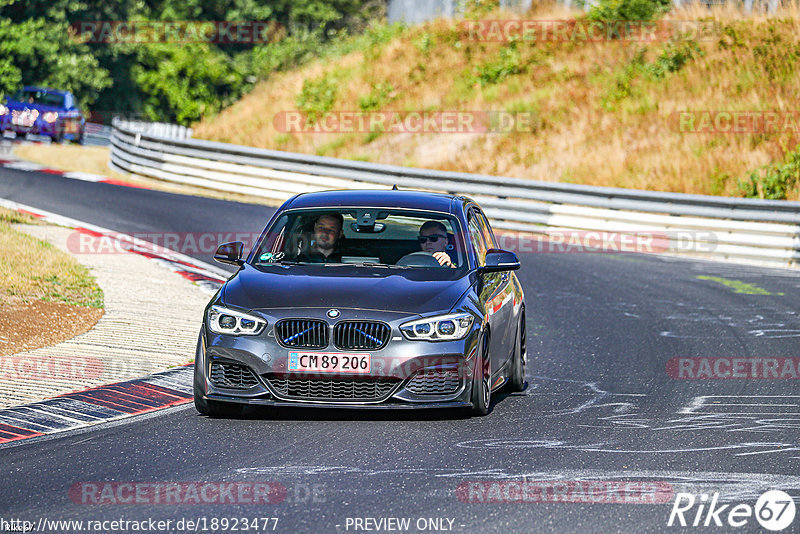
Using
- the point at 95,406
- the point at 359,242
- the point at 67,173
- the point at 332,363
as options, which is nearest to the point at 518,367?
the point at 359,242

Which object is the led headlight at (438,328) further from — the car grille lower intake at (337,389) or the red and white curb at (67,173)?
the red and white curb at (67,173)

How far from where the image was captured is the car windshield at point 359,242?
29.3ft

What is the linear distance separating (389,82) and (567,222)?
13.9 m

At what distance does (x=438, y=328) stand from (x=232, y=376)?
4.43 feet

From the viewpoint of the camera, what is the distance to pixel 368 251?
9.22 meters

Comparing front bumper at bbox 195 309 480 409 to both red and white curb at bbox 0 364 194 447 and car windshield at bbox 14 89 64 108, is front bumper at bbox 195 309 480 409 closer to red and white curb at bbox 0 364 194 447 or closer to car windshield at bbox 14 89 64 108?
red and white curb at bbox 0 364 194 447

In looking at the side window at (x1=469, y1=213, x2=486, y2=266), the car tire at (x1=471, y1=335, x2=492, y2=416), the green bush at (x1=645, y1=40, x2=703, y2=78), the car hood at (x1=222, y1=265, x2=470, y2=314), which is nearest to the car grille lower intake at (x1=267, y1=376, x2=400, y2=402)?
the car hood at (x1=222, y1=265, x2=470, y2=314)

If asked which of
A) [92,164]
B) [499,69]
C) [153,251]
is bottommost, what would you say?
[92,164]

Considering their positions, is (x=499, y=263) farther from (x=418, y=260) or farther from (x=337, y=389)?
(x=337, y=389)

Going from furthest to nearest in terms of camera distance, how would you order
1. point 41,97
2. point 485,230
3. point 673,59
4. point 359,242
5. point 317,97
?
point 41,97 → point 317,97 → point 673,59 → point 485,230 → point 359,242

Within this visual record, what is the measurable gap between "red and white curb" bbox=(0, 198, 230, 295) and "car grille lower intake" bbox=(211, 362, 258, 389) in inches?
236

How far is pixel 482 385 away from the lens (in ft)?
26.5

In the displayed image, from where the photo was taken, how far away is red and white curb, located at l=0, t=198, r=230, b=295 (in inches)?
590

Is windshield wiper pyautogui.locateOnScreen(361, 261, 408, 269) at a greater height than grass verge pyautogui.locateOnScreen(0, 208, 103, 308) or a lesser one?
greater
